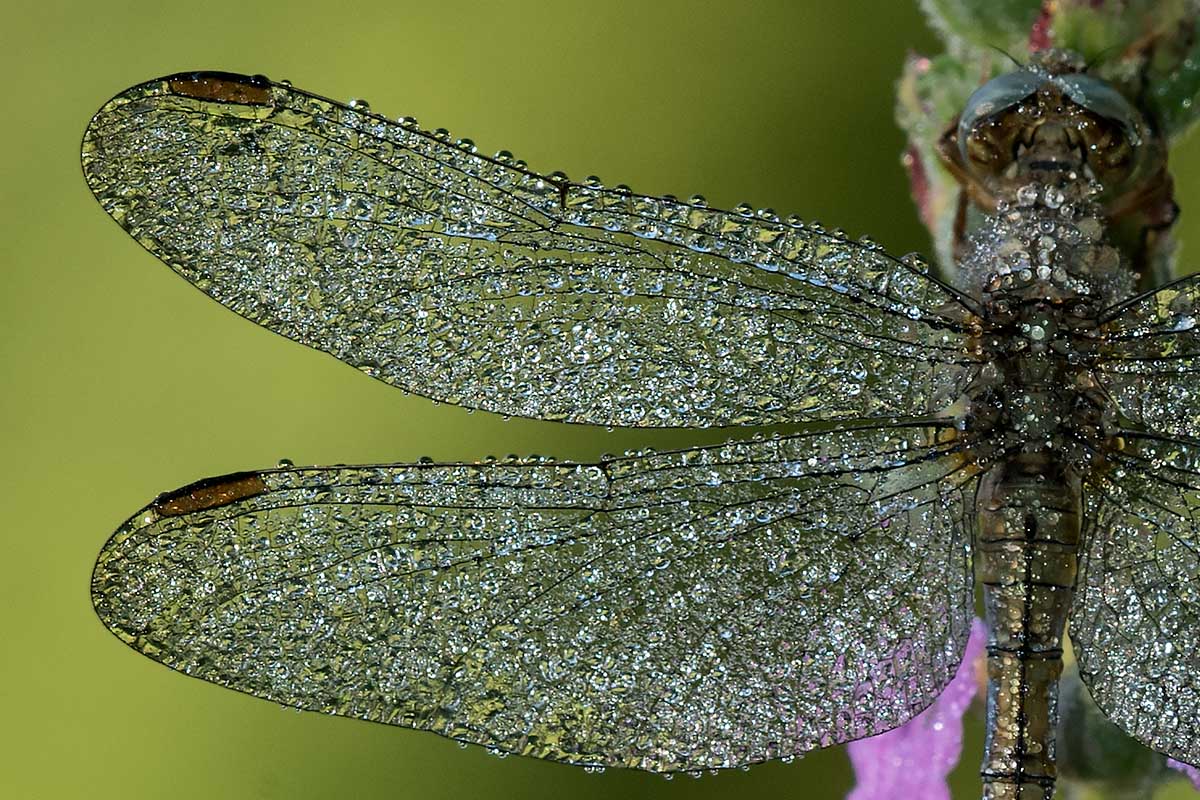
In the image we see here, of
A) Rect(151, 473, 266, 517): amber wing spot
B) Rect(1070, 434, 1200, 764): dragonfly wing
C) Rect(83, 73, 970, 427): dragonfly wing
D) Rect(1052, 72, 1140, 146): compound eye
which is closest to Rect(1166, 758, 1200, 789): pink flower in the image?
Rect(1070, 434, 1200, 764): dragonfly wing

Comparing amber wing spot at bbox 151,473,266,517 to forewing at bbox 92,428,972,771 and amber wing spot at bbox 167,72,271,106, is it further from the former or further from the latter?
amber wing spot at bbox 167,72,271,106

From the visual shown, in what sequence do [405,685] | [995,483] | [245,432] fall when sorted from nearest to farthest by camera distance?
[405,685] < [995,483] < [245,432]

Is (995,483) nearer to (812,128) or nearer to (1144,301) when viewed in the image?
(1144,301)

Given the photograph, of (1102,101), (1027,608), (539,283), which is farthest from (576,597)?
(1102,101)

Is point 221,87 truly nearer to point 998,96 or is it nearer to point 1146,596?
point 998,96

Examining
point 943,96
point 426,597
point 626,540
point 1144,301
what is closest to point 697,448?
point 626,540

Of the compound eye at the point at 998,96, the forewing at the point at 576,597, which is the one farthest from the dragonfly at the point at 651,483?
the compound eye at the point at 998,96
